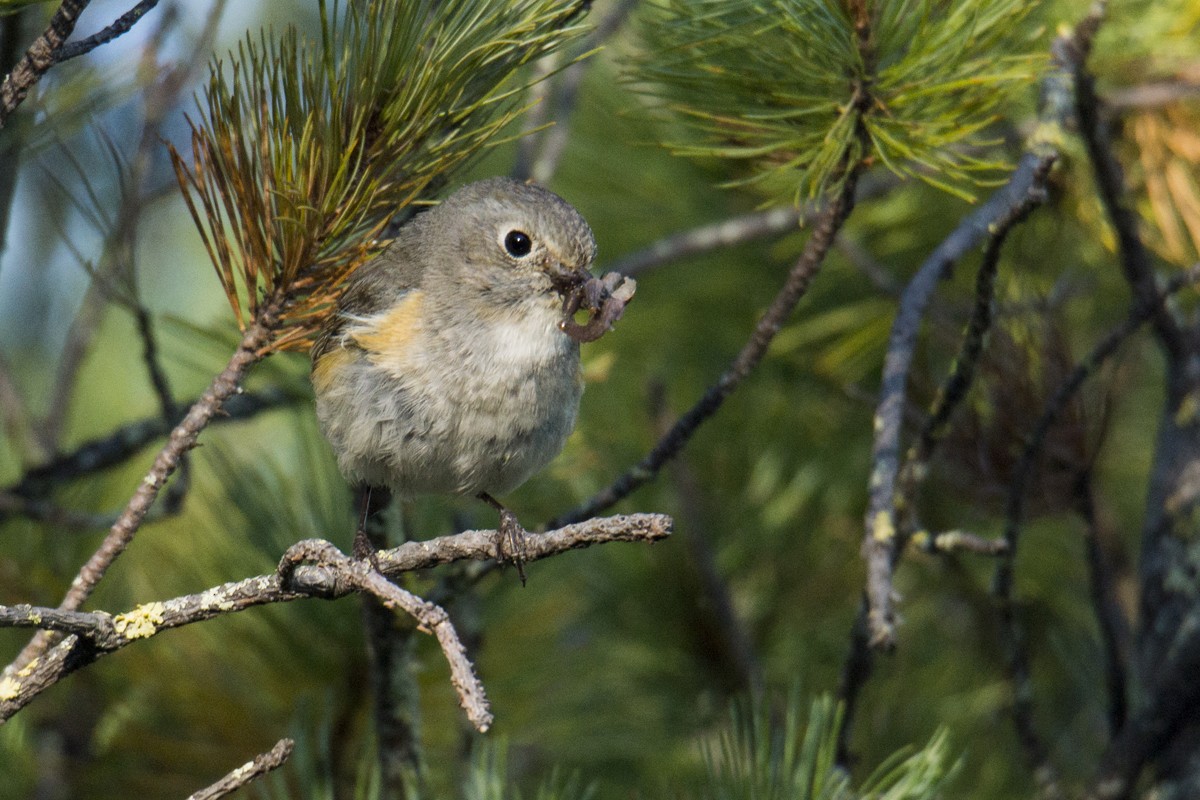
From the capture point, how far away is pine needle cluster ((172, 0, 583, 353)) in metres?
1.59

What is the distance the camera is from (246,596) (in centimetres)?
138

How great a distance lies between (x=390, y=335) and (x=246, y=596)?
0.95m

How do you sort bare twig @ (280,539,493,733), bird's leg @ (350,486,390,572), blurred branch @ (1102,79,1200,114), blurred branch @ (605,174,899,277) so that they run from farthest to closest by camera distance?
blurred branch @ (605,174,899,277) → blurred branch @ (1102,79,1200,114) → bird's leg @ (350,486,390,572) → bare twig @ (280,539,493,733)

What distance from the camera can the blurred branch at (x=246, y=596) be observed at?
134 cm

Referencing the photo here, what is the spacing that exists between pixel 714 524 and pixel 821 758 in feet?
4.59

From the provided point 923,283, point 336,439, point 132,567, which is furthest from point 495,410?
point 132,567

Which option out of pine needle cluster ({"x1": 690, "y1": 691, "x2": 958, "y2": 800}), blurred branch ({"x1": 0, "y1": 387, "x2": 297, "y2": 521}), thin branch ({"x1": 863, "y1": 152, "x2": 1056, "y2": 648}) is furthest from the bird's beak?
pine needle cluster ({"x1": 690, "y1": 691, "x2": 958, "y2": 800})

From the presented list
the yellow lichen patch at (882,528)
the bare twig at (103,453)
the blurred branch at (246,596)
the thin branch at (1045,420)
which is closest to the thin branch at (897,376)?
the yellow lichen patch at (882,528)

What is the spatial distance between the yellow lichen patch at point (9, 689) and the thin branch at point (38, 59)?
0.62m

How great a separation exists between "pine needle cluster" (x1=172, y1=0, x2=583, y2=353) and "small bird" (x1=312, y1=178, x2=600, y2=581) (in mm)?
496

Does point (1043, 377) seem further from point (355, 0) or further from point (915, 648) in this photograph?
point (355, 0)

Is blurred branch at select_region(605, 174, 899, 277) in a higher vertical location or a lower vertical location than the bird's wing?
lower

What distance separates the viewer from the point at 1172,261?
109 inches

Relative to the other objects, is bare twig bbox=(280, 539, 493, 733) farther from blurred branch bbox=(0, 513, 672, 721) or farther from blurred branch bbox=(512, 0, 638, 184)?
blurred branch bbox=(512, 0, 638, 184)
